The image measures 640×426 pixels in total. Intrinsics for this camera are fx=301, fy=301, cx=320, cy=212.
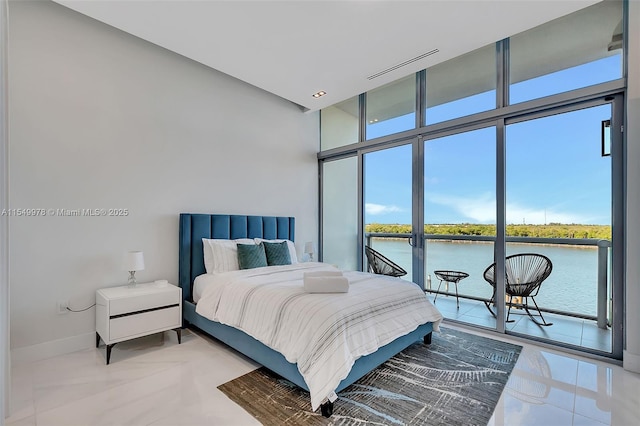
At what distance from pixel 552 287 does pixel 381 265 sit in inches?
79.1

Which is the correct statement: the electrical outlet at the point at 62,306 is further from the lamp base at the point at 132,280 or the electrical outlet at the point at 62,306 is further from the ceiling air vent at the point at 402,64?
the ceiling air vent at the point at 402,64

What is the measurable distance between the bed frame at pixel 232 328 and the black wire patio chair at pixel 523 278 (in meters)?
1.17

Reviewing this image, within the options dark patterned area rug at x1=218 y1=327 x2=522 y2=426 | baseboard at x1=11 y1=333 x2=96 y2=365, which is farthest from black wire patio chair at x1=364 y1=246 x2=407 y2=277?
baseboard at x1=11 y1=333 x2=96 y2=365

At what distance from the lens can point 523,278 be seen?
11.4 ft

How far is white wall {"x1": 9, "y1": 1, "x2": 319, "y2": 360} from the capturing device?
2729 mm

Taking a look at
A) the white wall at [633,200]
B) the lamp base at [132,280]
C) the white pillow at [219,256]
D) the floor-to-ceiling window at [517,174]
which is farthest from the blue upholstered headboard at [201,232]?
the white wall at [633,200]

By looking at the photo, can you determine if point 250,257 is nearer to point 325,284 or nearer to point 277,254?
point 277,254

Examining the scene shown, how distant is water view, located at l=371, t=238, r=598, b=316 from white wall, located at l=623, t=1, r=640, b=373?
1.54ft

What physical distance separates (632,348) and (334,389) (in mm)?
2690

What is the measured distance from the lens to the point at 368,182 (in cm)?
489

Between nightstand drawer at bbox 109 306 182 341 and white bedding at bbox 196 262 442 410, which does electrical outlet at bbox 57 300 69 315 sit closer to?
nightstand drawer at bbox 109 306 182 341

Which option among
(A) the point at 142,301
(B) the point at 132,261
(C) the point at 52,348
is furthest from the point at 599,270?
(C) the point at 52,348

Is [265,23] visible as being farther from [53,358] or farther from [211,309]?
[53,358]

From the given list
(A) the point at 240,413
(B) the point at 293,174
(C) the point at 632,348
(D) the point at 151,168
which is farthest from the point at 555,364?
(D) the point at 151,168
